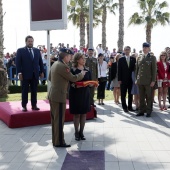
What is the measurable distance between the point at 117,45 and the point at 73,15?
6.94m

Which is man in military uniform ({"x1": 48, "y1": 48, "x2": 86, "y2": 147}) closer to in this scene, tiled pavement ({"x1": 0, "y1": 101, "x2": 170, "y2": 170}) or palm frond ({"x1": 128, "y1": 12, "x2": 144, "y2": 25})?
tiled pavement ({"x1": 0, "y1": 101, "x2": 170, "y2": 170})

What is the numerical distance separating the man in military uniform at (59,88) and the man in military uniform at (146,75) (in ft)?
10.3

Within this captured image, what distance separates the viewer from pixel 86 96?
20.2 feet

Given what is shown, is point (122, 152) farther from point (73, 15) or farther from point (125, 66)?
point (73, 15)

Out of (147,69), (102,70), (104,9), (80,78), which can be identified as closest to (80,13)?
(104,9)

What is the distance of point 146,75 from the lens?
8.51 meters

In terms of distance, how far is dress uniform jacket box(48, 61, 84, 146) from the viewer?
18.5ft

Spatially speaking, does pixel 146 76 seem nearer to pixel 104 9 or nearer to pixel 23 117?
pixel 23 117

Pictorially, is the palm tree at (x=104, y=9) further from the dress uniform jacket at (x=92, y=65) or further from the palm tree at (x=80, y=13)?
the dress uniform jacket at (x=92, y=65)

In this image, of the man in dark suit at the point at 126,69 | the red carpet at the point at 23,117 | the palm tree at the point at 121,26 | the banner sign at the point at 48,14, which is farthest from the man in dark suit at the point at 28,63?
the palm tree at the point at 121,26

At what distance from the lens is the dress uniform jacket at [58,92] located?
5.63m

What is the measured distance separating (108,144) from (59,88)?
4.73ft

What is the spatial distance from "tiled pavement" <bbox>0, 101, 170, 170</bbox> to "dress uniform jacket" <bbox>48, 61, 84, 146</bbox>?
32 centimetres

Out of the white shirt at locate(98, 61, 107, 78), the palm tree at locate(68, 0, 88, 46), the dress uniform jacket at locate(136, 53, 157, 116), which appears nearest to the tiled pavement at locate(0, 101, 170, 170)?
the dress uniform jacket at locate(136, 53, 157, 116)
